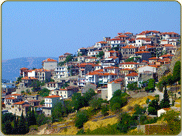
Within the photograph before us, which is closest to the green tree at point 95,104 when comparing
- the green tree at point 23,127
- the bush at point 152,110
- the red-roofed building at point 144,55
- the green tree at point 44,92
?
the green tree at point 23,127

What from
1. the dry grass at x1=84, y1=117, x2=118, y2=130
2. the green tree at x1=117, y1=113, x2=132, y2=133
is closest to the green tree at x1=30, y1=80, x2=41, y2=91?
the dry grass at x1=84, y1=117, x2=118, y2=130

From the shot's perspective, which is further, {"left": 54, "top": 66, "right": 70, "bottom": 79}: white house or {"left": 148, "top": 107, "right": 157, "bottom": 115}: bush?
{"left": 54, "top": 66, "right": 70, "bottom": 79}: white house

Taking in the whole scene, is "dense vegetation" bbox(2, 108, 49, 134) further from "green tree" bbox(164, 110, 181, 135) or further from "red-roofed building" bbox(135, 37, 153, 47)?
"red-roofed building" bbox(135, 37, 153, 47)

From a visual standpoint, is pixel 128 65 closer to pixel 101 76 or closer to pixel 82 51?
pixel 101 76

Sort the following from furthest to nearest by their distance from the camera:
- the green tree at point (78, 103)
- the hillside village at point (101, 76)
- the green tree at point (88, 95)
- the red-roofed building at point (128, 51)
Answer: the red-roofed building at point (128, 51)
the green tree at point (88, 95)
the green tree at point (78, 103)
the hillside village at point (101, 76)

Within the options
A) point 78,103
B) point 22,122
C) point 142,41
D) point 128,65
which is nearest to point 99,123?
point 78,103

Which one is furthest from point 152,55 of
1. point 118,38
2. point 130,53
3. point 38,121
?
point 38,121

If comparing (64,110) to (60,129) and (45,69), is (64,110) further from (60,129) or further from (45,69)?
(45,69)

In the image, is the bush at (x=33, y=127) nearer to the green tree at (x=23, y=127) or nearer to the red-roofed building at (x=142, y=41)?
the green tree at (x=23, y=127)
